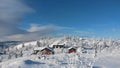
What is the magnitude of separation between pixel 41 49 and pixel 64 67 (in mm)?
62983

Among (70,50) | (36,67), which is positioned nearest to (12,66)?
(36,67)

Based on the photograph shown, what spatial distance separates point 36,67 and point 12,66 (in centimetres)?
372

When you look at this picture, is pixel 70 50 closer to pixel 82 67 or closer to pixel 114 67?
pixel 114 67

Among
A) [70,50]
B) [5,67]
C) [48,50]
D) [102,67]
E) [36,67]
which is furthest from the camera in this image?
[70,50]

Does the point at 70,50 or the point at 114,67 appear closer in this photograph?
the point at 114,67

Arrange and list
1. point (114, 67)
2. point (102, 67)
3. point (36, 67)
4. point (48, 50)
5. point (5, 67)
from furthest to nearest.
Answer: point (48, 50) → point (114, 67) → point (102, 67) → point (36, 67) → point (5, 67)

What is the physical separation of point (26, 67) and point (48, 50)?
62242 mm

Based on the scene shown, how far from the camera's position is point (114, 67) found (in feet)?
122

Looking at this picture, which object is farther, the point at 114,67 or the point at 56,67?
the point at 114,67

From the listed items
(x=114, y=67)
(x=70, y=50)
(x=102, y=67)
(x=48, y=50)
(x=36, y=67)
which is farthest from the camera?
(x=70, y=50)

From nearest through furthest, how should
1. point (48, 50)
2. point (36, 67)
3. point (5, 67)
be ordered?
point (5, 67) → point (36, 67) → point (48, 50)

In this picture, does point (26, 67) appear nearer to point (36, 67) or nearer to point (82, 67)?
point (36, 67)

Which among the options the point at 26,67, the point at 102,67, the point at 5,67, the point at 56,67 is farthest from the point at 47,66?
the point at 102,67

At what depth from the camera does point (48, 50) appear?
91.4 metres
